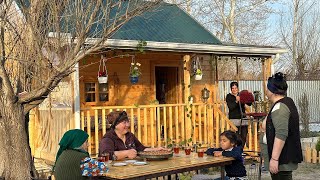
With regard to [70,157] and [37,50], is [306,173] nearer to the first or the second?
[37,50]

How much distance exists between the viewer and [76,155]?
15.3ft

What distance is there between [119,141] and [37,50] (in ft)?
6.11

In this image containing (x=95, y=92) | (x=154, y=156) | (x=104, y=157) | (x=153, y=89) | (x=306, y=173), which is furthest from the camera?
(x=153, y=89)

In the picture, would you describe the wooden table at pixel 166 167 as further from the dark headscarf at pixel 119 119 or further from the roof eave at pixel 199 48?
the roof eave at pixel 199 48

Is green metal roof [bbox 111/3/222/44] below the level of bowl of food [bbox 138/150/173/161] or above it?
above

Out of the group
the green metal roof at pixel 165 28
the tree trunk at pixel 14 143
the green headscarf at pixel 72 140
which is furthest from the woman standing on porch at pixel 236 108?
Answer: the green headscarf at pixel 72 140

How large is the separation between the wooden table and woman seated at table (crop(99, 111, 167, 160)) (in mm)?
403

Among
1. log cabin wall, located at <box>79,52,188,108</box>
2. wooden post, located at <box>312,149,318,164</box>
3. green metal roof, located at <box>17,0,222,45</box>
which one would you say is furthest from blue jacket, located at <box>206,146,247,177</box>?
log cabin wall, located at <box>79,52,188,108</box>

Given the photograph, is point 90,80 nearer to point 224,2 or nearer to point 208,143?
point 208,143

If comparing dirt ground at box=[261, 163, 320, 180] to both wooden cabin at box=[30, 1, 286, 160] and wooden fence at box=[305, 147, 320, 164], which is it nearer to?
wooden fence at box=[305, 147, 320, 164]

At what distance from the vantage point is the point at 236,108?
10438mm

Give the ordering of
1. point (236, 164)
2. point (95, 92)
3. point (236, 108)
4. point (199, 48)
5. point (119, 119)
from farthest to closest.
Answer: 1. point (95, 92)
2. point (199, 48)
3. point (236, 108)
4. point (119, 119)
5. point (236, 164)

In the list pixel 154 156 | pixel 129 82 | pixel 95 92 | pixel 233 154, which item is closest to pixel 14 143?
pixel 154 156

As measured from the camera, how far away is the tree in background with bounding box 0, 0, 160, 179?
21.4 ft
